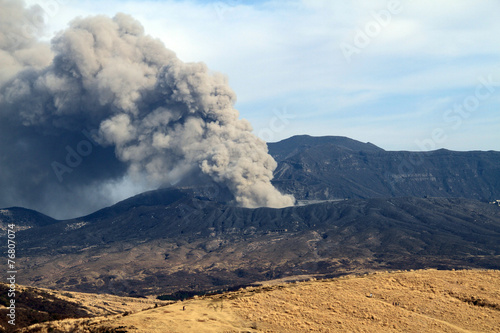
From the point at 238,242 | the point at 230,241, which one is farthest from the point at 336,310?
the point at 230,241

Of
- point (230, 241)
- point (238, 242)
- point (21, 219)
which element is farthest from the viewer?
point (21, 219)

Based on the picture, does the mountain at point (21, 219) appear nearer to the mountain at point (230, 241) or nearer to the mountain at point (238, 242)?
the mountain at point (230, 241)

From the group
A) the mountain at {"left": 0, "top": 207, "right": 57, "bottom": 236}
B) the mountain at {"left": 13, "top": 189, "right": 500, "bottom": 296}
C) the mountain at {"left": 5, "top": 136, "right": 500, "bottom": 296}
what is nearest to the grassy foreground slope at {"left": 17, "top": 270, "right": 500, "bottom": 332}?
the mountain at {"left": 5, "top": 136, "right": 500, "bottom": 296}

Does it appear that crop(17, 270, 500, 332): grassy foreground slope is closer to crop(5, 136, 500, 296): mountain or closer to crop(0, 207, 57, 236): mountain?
crop(5, 136, 500, 296): mountain

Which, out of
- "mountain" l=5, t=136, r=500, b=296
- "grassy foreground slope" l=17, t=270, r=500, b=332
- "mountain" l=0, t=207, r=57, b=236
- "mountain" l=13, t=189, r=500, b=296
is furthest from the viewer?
"mountain" l=0, t=207, r=57, b=236

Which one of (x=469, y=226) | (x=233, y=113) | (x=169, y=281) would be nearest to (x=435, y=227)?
(x=469, y=226)

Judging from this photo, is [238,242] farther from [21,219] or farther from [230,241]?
[21,219]
